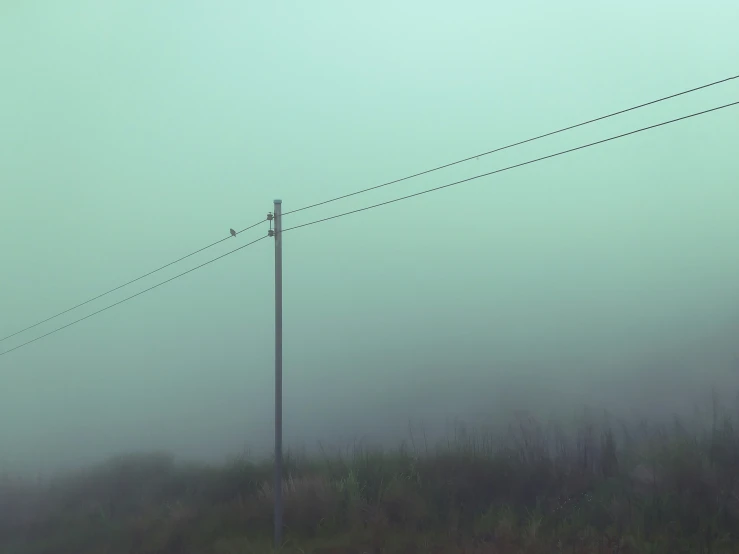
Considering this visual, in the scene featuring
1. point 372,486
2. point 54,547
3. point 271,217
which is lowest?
point 54,547

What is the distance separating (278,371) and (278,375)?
0.09m

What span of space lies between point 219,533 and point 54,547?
8.34 metres

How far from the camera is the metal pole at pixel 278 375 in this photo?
19047 millimetres

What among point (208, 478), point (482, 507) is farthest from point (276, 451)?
point (208, 478)

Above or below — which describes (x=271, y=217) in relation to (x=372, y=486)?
above

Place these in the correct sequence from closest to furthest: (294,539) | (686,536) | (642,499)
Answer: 1. (686,536)
2. (642,499)
3. (294,539)

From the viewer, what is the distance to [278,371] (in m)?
19.4

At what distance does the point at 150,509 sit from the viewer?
25859 millimetres

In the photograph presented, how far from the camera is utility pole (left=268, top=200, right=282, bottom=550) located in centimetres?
1905

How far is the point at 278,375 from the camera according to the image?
1936 cm

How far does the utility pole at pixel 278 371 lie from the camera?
62.5 ft

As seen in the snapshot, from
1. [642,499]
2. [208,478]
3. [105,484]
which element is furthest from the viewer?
[105,484]

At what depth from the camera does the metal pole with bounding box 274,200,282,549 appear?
19.0 m

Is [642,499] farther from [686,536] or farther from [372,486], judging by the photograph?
[372,486]
